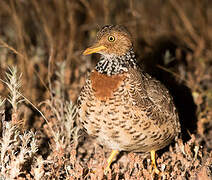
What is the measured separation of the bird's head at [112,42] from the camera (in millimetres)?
3239

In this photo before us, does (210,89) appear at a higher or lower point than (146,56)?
lower

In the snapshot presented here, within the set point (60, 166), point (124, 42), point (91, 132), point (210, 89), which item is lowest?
point (60, 166)

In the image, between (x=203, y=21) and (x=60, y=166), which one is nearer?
(x=60, y=166)

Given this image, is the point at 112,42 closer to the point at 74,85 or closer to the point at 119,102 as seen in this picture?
the point at 119,102

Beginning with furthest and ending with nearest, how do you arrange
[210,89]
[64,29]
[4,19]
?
1. [4,19]
2. [64,29]
3. [210,89]

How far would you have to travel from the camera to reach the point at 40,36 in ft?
19.2

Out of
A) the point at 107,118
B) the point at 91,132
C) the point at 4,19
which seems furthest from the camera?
the point at 4,19

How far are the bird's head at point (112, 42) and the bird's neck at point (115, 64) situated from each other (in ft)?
0.12

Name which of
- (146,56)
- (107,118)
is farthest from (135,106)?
(146,56)

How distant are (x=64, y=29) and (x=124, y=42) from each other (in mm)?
2704

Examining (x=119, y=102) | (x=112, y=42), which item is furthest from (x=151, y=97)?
(x=112, y=42)

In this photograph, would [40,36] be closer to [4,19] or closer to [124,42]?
[4,19]

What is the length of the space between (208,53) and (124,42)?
10.1 ft

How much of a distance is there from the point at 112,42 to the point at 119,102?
1.79 ft
